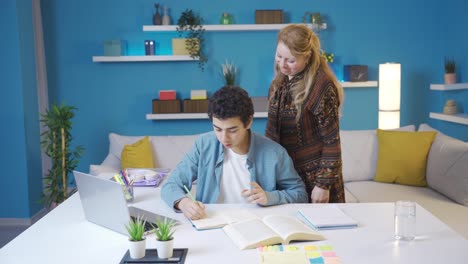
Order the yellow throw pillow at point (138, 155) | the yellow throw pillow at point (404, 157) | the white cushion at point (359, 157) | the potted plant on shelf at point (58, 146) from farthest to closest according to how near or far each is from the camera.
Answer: the potted plant on shelf at point (58, 146), the white cushion at point (359, 157), the yellow throw pillow at point (138, 155), the yellow throw pillow at point (404, 157)

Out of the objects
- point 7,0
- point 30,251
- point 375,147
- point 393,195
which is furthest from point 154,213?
point 7,0

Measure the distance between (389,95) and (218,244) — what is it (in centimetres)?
337

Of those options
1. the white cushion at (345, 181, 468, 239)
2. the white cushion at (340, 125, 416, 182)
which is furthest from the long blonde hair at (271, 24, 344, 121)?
the white cushion at (340, 125, 416, 182)

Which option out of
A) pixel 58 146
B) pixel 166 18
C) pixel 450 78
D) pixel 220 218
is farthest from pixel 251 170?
pixel 450 78

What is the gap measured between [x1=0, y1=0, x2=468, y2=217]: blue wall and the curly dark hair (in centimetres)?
287

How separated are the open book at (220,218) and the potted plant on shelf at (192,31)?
117 inches

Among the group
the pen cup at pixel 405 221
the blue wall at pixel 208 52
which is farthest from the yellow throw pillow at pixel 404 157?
the pen cup at pixel 405 221

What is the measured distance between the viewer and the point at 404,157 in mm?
3811

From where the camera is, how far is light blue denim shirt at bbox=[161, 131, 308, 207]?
2172 millimetres

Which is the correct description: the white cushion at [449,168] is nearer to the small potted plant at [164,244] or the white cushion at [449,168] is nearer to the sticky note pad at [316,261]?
the sticky note pad at [316,261]

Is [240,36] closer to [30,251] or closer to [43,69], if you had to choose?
[43,69]

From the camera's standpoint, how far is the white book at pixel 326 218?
1.81 m

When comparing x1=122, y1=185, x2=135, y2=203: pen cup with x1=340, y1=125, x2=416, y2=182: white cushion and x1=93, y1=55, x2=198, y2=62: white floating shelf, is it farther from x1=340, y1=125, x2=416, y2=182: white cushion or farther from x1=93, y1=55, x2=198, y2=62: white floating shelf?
x1=93, y1=55, x2=198, y2=62: white floating shelf

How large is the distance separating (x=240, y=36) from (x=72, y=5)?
1524 millimetres
